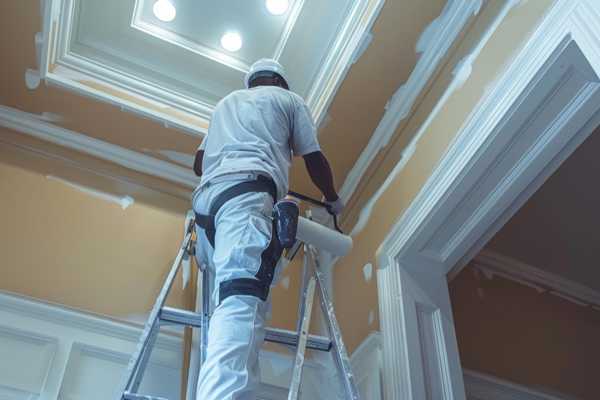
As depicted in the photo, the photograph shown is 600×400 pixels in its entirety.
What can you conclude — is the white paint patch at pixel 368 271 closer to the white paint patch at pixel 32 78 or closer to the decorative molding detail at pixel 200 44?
the decorative molding detail at pixel 200 44

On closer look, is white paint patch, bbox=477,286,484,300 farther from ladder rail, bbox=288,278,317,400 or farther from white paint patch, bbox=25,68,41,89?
white paint patch, bbox=25,68,41,89

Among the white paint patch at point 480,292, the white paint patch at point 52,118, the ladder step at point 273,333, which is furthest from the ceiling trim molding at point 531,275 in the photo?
the white paint patch at point 52,118

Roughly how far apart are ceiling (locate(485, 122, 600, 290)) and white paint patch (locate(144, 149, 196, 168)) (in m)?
1.89

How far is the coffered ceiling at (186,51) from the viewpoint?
269 centimetres

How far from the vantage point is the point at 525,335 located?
9.68 feet

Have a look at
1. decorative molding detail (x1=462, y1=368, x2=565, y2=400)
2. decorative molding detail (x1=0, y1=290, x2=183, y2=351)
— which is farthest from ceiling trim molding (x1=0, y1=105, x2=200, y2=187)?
decorative molding detail (x1=462, y1=368, x2=565, y2=400)

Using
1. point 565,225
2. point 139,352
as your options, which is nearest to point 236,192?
point 139,352

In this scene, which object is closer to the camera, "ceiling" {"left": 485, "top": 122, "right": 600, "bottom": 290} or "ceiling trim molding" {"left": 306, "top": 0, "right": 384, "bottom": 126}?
"ceiling trim molding" {"left": 306, "top": 0, "right": 384, "bottom": 126}

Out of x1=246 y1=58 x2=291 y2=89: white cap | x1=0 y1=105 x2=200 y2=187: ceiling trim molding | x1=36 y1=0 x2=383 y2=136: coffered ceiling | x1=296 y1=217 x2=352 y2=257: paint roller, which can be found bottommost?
x1=296 y1=217 x2=352 y2=257: paint roller

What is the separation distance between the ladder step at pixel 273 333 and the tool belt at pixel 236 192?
32cm

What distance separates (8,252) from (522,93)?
7.31 feet

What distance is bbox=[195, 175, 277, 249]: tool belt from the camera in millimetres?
1562

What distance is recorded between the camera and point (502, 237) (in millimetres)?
3205

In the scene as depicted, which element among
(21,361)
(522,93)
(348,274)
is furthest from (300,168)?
(21,361)
